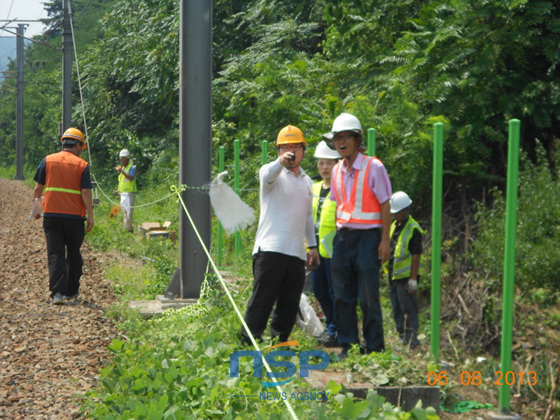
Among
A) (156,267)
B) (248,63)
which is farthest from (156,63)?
(156,267)

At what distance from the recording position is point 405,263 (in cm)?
820

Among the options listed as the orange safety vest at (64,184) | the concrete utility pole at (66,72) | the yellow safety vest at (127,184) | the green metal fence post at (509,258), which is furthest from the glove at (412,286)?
the concrete utility pole at (66,72)

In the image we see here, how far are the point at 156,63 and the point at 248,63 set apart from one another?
541 cm

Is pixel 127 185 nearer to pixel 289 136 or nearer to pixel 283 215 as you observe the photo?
pixel 283 215

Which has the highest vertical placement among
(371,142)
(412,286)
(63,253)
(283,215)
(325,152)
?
(371,142)

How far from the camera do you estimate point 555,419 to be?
298 inches

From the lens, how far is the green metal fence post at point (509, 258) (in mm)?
6176

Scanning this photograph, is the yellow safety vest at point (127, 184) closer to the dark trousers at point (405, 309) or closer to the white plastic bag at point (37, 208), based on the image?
the white plastic bag at point (37, 208)

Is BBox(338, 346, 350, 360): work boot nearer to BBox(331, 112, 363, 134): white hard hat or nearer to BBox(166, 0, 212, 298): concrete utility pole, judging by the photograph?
BBox(331, 112, 363, 134): white hard hat

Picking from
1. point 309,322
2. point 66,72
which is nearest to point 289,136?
point 309,322

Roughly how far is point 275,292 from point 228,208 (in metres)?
1.69

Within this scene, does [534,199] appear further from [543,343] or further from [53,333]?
[53,333]
